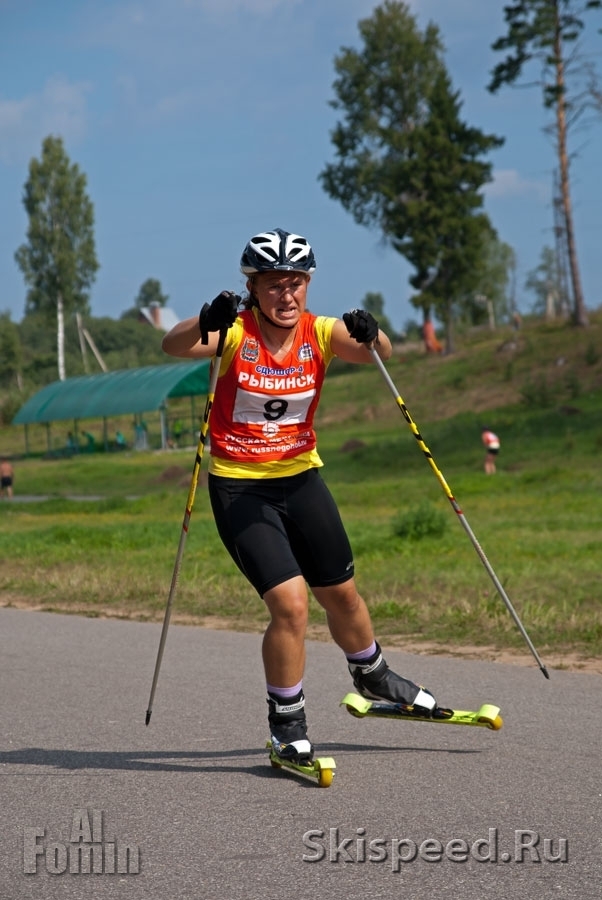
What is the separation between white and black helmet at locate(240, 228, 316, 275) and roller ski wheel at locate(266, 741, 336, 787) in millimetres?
2011

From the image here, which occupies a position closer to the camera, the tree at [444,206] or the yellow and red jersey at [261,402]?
the yellow and red jersey at [261,402]

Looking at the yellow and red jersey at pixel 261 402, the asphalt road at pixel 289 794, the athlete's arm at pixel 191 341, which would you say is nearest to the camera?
the asphalt road at pixel 289 794

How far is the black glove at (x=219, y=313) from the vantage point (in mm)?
5297

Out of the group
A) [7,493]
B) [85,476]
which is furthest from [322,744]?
[85,476]

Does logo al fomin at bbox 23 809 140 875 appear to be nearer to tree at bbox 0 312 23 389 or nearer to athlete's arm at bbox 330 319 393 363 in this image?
athlete's arm at bbox 330 319 393 363

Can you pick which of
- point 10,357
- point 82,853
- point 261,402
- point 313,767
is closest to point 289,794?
point 313,767

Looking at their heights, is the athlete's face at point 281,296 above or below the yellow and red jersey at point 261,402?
above

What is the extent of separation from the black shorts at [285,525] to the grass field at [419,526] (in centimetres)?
358

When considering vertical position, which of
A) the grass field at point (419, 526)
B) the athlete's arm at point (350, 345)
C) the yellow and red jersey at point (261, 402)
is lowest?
the grass field at point (419, 526)

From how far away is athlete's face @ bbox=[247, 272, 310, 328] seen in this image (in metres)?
5.53

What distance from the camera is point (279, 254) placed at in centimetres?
543

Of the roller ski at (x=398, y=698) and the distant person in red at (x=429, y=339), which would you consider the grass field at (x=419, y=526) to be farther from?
the distant person in red at (x=429, y=339)

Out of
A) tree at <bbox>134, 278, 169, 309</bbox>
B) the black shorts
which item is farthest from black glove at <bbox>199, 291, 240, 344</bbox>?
tree at <bbox>134, 278, 169, 309</bbox>

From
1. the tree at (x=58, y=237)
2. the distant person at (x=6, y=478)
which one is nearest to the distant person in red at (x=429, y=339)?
the tree at (x=58, y=237)
